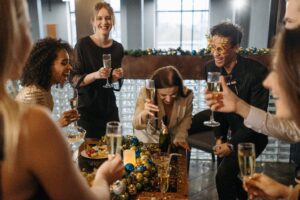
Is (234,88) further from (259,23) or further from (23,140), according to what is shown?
(259,23)

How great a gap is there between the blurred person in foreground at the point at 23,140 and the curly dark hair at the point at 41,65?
1307 mm

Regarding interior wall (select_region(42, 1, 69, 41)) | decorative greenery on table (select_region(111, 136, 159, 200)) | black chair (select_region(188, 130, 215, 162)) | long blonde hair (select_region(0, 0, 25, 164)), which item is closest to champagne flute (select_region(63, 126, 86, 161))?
decorative greenery on table (select_region(111, 136, 159, 200))

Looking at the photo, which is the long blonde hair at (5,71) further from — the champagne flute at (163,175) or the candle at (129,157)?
the candle at (129,157)

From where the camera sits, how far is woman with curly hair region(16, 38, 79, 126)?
2002mm

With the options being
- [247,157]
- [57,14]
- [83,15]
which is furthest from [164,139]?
[57,14]

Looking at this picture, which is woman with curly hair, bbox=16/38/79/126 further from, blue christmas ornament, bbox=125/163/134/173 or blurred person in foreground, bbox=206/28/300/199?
blurred person in foreground, bbox=206/28/300/199

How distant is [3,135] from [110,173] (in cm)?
48

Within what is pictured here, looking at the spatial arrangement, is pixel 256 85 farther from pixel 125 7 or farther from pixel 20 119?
pixel 125 7

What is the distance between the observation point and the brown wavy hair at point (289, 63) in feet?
3.09

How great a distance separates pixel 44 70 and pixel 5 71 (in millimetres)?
1373

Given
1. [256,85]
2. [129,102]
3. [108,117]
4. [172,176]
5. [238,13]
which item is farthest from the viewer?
[238,13]

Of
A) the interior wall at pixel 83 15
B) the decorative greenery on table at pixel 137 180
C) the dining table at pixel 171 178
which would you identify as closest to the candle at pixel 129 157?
the decorative greenery on table at pixel 137 180

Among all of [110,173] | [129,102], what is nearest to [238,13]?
[129,102]

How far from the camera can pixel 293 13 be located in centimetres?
168
